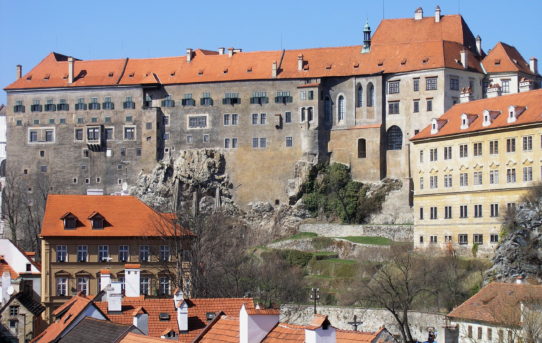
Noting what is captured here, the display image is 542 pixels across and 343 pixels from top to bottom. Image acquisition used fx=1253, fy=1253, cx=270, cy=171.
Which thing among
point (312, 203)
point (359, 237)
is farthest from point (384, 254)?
point (312, 203)

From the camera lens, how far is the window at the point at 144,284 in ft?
187

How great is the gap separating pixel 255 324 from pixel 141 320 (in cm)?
842

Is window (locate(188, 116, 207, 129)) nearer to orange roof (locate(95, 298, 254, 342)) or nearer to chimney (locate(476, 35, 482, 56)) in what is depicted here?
chimney (locate(476, 35, 482, 56))

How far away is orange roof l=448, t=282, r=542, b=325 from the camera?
48.5m

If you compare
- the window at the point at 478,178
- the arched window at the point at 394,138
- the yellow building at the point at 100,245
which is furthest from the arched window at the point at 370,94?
the yellow building at the point at 100,245

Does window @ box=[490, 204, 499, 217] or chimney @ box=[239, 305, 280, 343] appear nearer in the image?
chimney @ box=[239, 305, 280, 343]

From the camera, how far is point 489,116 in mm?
70500

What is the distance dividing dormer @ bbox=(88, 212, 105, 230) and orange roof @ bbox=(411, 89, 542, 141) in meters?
23.4

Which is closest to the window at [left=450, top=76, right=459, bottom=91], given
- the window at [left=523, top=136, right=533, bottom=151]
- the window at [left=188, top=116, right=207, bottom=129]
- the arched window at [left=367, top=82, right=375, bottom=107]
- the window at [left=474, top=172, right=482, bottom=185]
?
the arched window at [left=367, top=82, right=375, bottom=107]

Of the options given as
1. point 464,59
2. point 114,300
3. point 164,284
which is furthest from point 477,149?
point 114,300

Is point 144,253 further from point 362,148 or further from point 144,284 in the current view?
point 362,148

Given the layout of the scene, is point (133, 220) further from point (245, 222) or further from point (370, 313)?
point (245, 222)

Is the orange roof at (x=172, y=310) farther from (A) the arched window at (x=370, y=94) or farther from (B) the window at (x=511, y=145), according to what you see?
(A) the arched window at (x=370, y=94)

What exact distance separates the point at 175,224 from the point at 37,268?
22.6 ft
